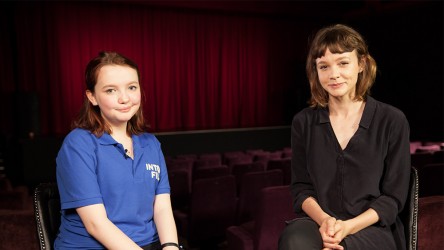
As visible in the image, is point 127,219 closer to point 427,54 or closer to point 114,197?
point 114,197

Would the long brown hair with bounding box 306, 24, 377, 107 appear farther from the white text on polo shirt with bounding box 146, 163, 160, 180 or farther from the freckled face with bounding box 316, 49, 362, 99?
the white text on polo shirt with bounding box 146, 163, 160, 180

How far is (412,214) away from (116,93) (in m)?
1.18

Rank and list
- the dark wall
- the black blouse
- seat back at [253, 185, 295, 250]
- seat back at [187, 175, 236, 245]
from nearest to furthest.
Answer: the black blouse, seat back at [253, 185, 295, 250], seat back at [187, 175, 236, 245], the dark wall

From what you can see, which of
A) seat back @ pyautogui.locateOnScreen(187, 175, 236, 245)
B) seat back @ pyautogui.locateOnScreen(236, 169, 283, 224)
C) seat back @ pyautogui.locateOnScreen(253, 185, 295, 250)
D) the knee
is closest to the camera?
→ the knee

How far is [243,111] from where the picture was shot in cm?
1167

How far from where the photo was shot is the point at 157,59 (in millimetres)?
10750

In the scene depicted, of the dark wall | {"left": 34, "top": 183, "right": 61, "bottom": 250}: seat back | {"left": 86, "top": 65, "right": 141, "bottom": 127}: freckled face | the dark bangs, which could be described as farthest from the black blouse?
the dark wall

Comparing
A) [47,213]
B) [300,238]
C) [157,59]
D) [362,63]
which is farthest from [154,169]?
[157,59]

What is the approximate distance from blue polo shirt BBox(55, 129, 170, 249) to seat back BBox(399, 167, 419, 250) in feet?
3.12

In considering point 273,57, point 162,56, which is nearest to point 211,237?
point 162,56

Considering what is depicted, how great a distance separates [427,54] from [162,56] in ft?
21.3

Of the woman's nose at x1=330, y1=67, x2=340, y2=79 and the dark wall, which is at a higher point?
the woman's nose at x1=330, y1=67, x2=340, y2=79

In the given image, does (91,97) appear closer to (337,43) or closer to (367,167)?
(337,43)

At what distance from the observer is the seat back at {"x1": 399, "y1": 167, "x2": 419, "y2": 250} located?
4.74ft
